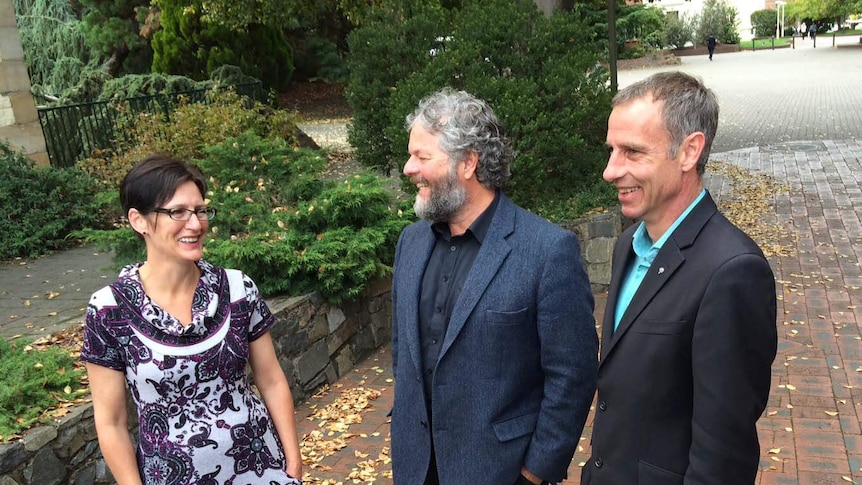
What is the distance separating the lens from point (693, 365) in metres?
1.59

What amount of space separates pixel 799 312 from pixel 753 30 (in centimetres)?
6375

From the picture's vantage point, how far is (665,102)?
170cm

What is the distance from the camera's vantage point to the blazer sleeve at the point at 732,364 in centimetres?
153

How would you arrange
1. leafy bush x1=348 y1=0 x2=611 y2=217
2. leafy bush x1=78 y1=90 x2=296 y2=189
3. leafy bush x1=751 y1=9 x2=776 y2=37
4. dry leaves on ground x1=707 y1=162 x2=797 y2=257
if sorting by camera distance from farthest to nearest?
leafy bush x1=751 y1=9 x2=776 y2=37 → leafy bush x1=78 y1=90 x2=296 y2=189 → dry leaves on ground x1=707 y1=162 x2=797 y2=257 → leafy bush x1=348 y1=0 x2=611 y2=217

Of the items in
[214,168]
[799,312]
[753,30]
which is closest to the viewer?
[799,312]

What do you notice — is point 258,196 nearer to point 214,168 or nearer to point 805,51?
point 214,168

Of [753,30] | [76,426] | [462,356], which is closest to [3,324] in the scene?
[76,426]

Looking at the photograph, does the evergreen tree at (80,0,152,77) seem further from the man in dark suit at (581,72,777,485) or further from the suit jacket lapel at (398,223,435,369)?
the man in dark suit at (581,72,777,485)

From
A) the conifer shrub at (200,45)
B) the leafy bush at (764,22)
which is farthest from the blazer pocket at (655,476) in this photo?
the leafy bush at (764,22)

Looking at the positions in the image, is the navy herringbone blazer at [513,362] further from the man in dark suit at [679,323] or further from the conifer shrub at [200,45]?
the conifer shrub at [200,45]

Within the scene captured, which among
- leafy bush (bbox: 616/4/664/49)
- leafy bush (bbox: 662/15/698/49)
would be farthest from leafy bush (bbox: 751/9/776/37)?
leafy bush (bbox: 616/4/664/49)

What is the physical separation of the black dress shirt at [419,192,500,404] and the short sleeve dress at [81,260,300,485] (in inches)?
22.8

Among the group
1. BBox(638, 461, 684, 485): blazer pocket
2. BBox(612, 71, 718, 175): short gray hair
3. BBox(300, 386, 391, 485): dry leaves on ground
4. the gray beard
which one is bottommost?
BBox(300, 386, 391, 485): dry leaves on ground

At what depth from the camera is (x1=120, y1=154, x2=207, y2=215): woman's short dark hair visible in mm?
2154
